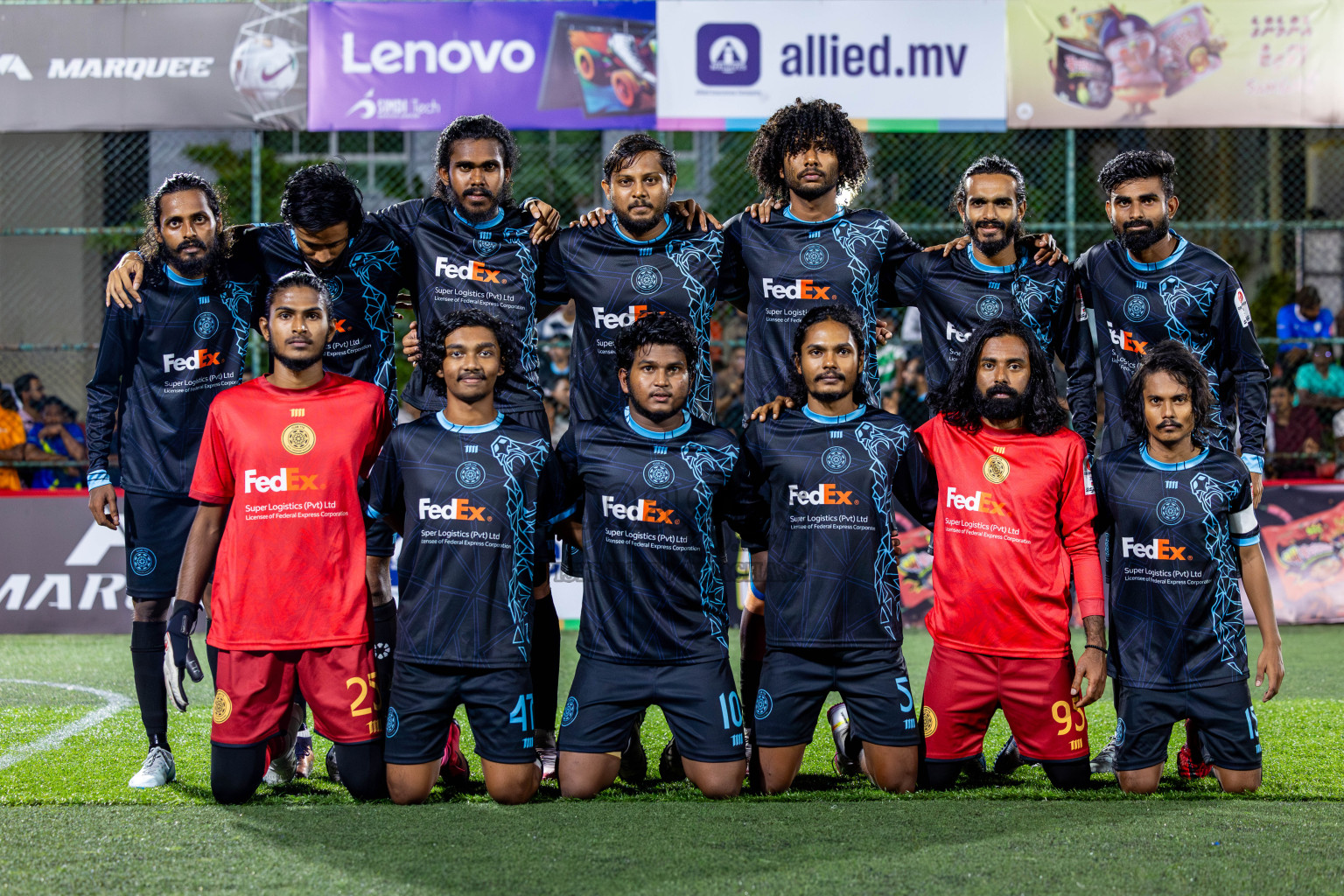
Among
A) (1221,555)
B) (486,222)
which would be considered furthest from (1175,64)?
(486,222)

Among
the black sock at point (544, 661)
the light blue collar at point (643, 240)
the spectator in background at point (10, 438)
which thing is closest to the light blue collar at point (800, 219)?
the light blue collar at point (643, 240)

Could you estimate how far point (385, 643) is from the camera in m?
4.55

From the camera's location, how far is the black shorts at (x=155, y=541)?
490cm

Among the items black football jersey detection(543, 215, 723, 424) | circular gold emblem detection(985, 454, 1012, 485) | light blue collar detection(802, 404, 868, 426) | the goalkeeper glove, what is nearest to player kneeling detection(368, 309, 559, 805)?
black football jersey detection(543, 215, 723, 424)

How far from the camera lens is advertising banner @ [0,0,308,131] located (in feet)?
31.4

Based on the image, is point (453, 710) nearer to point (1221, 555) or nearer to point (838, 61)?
point (1221, 555)

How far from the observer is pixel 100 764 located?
4.91 m

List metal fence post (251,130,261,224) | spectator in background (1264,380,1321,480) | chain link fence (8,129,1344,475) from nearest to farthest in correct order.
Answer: metal fence post (251,130,261,224), spectator in background (1264,380,1321,480), chain link fence (8,129,1344,475)

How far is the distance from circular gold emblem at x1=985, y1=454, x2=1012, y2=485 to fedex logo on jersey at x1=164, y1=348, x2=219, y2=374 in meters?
3.01

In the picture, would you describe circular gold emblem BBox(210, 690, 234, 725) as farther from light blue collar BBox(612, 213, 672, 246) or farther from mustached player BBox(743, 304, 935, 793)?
light blue collar BBox(612, 213, 672, 246)

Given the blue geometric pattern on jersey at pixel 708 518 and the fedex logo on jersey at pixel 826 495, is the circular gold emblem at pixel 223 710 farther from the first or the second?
the fedex logo on jersey at pixel 826 495

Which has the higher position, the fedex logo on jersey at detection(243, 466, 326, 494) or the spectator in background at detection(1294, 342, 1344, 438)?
the spectator in background at detection(1294, 342, 1344, 438)

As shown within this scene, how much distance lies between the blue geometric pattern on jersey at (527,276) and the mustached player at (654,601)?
64 cm

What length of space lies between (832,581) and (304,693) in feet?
6.04
